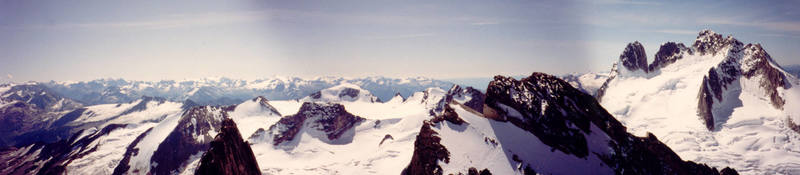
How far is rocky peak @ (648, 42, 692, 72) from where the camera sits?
17031cm

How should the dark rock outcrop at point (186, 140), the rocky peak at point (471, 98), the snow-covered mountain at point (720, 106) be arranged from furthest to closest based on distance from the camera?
the rocky peak at point (471, 98) < the dark rock outcrop at point (186, 140) < the snow-covered mountain at point (720, 106)

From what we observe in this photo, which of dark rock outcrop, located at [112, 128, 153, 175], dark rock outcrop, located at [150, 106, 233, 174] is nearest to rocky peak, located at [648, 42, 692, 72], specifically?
dark rock outcrop, located at [150, 106, 233, 174]

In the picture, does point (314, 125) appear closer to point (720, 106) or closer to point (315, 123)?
point (315, 123)

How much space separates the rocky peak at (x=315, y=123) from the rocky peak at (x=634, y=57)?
16396cm

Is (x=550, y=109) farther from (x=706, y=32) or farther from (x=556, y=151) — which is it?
(x=706, y=32)

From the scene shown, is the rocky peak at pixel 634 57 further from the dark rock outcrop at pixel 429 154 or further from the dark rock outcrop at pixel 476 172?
the dark rock outcrop at pixel 429 154

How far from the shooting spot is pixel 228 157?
48500 mm

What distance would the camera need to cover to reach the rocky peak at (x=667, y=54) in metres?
170

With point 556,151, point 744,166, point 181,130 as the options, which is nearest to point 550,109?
point 556,151

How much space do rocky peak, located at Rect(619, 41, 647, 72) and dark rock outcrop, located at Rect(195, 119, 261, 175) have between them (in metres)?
208

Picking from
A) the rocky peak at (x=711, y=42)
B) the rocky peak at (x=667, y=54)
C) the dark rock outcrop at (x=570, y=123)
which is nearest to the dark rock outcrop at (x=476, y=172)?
the dark rock outcrop at (x=570, y=123)

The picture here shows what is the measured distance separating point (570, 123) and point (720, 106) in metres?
117

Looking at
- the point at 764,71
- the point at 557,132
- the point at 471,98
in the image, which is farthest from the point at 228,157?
the point at 764,71

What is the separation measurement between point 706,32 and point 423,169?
633 feet
